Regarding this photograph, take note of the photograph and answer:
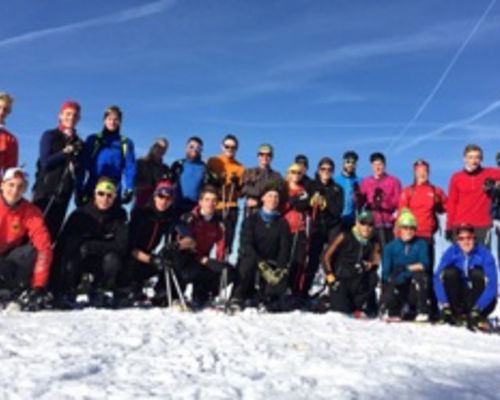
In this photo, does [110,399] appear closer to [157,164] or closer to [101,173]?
[101,173]

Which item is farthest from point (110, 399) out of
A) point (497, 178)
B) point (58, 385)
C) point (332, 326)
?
point (497, 178)

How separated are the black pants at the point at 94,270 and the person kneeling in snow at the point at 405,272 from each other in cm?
406

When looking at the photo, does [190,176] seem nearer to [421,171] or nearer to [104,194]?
[104,194]

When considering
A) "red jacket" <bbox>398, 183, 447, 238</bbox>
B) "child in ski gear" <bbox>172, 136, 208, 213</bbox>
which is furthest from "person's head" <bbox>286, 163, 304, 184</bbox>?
"red jacket" <bbox>398, 183, 447, 238</bbox>

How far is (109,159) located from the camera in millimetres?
9977

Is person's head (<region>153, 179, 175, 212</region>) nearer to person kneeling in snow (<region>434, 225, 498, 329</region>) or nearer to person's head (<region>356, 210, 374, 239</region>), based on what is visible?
person's head (<region>356, 210, 374, 239</region>)

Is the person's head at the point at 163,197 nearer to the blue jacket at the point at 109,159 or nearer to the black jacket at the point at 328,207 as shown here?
the blue jacket at the point at 109,159

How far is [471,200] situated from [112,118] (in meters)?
5.96

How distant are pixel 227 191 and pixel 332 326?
3892 millimetres

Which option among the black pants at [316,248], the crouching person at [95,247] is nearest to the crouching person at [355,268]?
the black pants at [316,248]

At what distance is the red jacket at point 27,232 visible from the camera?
26.0 feet

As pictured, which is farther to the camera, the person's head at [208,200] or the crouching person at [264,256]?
the person's head at [208,200]

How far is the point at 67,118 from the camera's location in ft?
31.0

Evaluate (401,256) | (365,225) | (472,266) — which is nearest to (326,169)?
(365,225)
